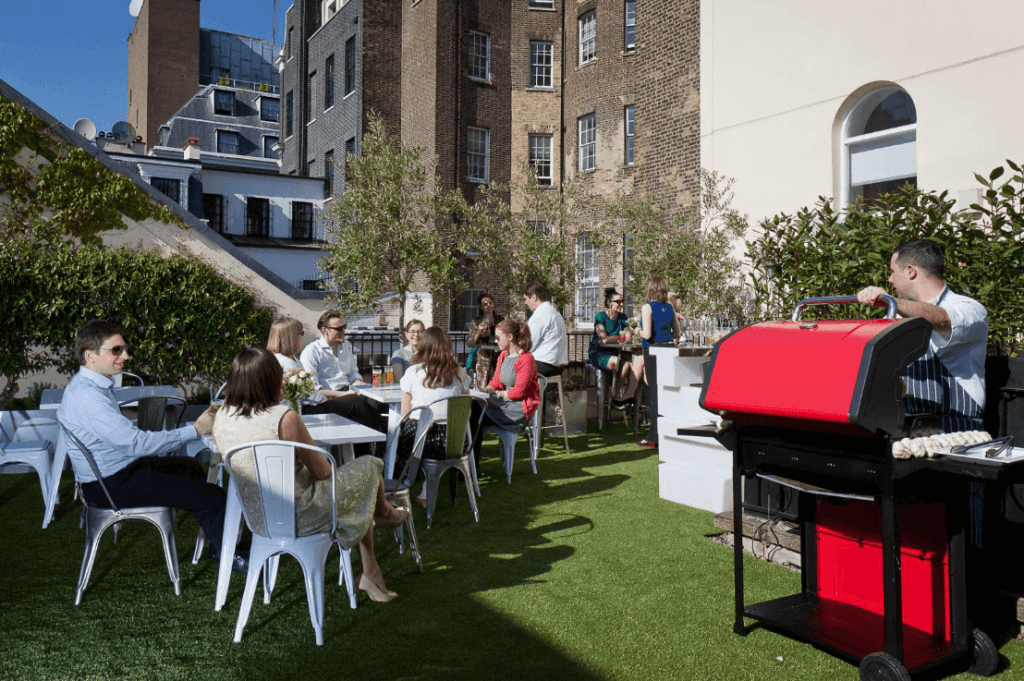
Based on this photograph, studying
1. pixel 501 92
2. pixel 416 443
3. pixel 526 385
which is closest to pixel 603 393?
pixel 526 385

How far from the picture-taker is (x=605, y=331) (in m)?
11.5

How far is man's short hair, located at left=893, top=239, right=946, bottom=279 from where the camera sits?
3631mm

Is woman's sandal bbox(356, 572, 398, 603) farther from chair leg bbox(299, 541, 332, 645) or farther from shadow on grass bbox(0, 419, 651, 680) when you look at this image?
chair leg bbox(299, 541, 332, 645)

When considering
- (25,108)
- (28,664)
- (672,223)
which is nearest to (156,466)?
(28,664)

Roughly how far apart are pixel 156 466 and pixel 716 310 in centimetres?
892

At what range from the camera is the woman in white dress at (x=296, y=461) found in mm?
3832

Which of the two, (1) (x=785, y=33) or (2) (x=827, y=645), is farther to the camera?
(1) (x=785, y=33)

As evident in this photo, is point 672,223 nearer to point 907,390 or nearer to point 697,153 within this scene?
point 697,153

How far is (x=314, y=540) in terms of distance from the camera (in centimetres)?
381

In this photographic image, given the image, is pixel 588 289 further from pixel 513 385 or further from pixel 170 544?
pixel 170 544

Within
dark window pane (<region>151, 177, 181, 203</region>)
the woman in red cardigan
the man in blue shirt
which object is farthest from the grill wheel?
dark window pane (<region>151, 177, 181, 203</region>)

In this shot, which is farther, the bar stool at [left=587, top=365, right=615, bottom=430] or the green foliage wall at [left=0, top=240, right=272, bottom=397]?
the bar stool at [left=587, top=365, right=615, bottom=430]

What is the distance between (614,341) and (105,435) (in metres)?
8.03

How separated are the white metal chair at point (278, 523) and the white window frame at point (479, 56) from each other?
23.0 metres
